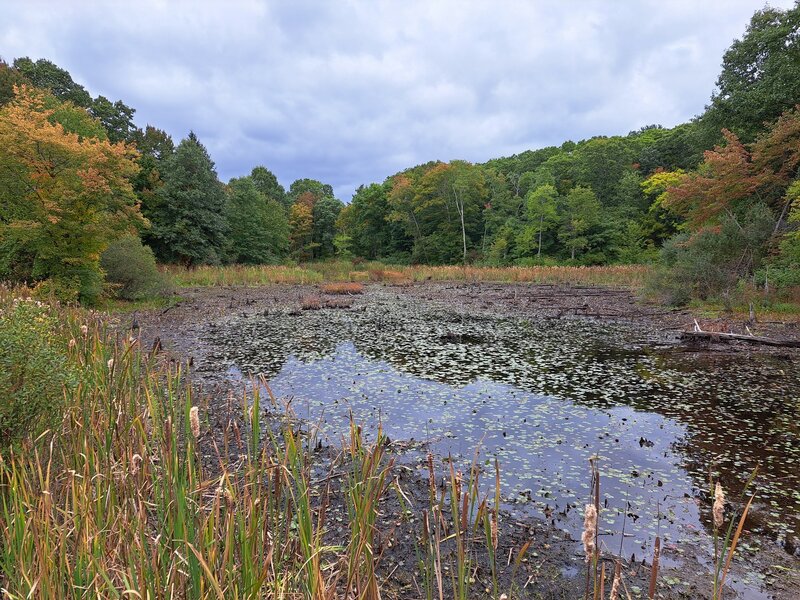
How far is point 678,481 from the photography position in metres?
4.16

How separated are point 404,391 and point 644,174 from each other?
47588 millimetres

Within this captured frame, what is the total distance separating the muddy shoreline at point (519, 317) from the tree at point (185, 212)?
11346mm

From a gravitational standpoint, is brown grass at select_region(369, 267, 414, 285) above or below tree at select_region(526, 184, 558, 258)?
below

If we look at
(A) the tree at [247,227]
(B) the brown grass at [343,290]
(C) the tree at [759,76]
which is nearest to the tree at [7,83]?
(A) the tree at [247,227]

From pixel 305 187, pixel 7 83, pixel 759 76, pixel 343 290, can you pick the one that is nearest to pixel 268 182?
pixel 305 187

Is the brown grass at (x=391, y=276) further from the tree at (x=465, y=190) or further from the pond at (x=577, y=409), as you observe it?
A: the pond at (x=577, y=409)

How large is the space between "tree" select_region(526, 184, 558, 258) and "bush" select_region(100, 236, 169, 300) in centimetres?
3208

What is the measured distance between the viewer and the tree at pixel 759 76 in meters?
15.6

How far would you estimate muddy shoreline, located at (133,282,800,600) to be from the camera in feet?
9.32

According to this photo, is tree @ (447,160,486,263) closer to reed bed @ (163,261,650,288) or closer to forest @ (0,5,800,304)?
forest @ (0,5,800,304)

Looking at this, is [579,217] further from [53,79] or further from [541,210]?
[53,79]

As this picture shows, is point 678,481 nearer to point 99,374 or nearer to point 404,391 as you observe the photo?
point 404,391

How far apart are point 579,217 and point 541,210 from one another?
3324 mm

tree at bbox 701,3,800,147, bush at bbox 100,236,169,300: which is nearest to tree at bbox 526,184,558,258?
tree at bbox 701,3,800,147
